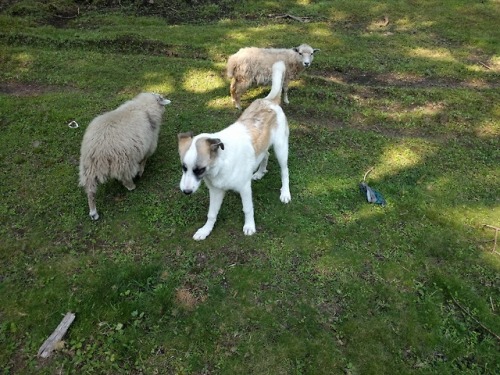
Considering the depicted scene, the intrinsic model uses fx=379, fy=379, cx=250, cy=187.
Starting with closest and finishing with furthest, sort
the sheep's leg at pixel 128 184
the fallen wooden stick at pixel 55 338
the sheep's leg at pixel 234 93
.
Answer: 1. the fallen wooden stick at pixel 55 338
2. the sheep's leg at pixel 128 184
3. the sheep's leg at pixel 234 93

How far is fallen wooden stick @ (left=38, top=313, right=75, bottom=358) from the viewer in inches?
178

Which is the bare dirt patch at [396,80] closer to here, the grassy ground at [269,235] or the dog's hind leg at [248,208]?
the grassy ground at [269,235]

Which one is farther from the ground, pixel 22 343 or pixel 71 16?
pixel 71 16

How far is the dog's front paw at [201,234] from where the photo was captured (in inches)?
235

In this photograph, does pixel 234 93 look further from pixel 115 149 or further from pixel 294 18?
pixel 294 18

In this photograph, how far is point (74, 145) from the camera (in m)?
8.07

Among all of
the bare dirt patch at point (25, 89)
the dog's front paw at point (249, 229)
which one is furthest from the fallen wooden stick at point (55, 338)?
the bare dirt patch at point (25, 89)

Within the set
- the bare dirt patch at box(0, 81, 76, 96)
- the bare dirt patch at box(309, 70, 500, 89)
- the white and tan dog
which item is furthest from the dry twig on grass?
the white and tan dog

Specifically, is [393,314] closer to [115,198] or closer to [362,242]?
[362,242]

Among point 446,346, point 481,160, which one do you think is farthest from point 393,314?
point 481,160

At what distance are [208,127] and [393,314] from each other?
18.3 feet

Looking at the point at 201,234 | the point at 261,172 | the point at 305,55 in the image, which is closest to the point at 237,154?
the point at 201,234

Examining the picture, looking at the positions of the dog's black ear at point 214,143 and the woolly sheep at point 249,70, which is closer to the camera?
the dog's black ear at point 214,143

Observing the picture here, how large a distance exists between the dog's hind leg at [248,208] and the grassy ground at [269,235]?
173 millimetres
